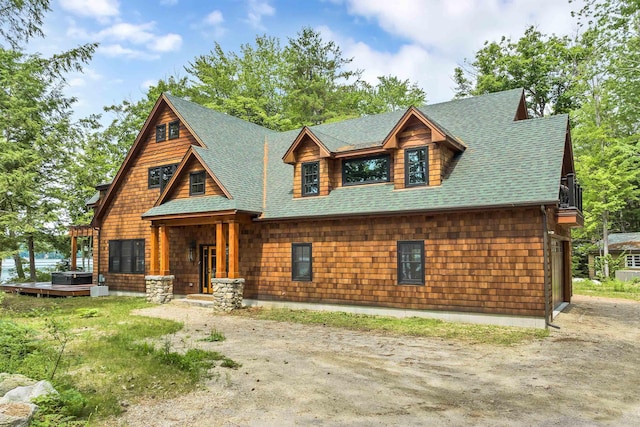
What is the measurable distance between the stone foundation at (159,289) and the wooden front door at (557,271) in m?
14.0

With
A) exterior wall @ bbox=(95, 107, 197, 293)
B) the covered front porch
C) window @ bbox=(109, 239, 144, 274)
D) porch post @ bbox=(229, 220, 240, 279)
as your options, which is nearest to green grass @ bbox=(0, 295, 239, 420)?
porch post @ bbox=(229, 220, 240, 279)

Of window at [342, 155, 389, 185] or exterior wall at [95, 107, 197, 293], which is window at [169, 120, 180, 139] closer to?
exterior wall at [95, 107, 197, 293]

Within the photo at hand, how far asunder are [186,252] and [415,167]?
34.3ft

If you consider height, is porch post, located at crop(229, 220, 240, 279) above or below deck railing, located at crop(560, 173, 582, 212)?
below

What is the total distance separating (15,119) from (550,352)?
26.3 metres

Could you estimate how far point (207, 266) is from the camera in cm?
1780

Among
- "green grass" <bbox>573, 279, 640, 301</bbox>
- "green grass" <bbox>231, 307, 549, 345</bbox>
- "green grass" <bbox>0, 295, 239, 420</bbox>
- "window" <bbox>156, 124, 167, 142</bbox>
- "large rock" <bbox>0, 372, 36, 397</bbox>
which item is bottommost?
"green grass" <bbox>573, 279, 640, 301</bbox>

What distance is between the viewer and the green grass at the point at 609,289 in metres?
19.0

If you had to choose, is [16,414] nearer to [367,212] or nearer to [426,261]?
[367,212]

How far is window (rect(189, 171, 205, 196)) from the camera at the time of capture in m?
16.8

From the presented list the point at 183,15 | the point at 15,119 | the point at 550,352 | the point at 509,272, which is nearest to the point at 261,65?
the point at 15,119

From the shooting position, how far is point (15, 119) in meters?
22.3

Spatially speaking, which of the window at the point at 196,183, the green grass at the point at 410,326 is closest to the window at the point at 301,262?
the green grass at the point at 410,326

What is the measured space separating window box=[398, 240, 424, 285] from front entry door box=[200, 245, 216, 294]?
329 inches
